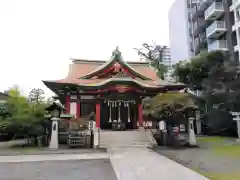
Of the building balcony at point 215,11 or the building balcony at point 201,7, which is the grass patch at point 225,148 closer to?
the building balcony at point 215,11

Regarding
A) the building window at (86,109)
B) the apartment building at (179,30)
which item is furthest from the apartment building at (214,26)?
the building window at (86,109)

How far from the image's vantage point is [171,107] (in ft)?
41.1

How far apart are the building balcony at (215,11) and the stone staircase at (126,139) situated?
1744cm

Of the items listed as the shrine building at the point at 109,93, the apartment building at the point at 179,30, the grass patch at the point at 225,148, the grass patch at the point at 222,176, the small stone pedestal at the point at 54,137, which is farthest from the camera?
the apartment building at the point at 179,30

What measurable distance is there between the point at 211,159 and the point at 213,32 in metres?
20.1

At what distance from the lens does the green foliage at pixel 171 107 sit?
41.3ft

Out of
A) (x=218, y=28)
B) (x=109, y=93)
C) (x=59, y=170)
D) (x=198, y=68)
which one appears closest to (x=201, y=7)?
(x=218, y=28)

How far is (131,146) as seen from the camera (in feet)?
41.1

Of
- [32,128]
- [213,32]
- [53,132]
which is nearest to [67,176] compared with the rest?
[53,132]

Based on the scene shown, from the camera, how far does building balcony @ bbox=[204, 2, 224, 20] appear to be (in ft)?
82.3

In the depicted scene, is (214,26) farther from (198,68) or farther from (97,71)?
(97,71)

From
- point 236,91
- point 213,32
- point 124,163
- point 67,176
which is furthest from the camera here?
point 213,32

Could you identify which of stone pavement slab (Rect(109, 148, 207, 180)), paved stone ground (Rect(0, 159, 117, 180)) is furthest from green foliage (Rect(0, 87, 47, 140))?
stone pavement slab (Rect(109, 148, 207, 180))

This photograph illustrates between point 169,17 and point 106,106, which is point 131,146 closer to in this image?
point 106,106
